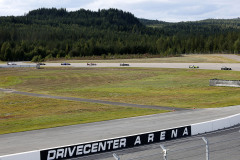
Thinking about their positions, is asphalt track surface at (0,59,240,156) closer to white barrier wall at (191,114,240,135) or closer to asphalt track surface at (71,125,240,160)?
white barrier wall at (191,114,240,135)

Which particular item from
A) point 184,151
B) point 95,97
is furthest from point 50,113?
point 184,151

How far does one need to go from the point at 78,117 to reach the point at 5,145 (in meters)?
11.5

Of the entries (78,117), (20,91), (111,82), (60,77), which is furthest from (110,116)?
(60,77)

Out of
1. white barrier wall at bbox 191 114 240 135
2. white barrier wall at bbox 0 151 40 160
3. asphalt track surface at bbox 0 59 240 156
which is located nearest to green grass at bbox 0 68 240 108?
asphalt track surface at bbox 0 59 240 156

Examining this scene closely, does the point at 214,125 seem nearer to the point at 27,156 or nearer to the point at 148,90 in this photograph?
the point at 27,156

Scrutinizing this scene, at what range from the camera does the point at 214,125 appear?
25.8 meters

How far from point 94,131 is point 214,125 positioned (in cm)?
882

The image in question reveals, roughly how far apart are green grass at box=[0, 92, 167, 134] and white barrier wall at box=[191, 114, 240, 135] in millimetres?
9327

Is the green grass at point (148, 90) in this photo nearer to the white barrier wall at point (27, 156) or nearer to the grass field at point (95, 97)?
the grass field at point (95, 97)

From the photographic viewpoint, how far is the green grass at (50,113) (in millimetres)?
30953

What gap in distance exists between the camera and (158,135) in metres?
22.3

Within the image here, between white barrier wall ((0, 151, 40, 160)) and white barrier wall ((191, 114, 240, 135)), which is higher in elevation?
white barrier wall ((0, 151, 40, 160))

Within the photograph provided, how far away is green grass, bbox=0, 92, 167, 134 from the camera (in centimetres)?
3095

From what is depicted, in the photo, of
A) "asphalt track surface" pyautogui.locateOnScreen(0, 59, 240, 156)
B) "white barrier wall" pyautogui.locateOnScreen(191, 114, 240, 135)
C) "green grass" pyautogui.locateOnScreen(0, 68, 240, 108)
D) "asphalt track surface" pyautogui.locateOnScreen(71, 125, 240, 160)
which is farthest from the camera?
"green grass" pyautogui.locateOnScreen(0, 68, 240, 108)
